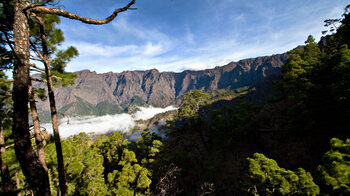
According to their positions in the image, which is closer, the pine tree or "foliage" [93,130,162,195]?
the pine tree

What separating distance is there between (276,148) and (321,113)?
6716 millimetres

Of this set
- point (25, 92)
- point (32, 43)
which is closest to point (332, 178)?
point (25, 92)

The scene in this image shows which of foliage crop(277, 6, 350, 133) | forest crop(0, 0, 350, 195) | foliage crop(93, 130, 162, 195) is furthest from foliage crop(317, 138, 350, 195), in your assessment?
foliage crop(93, 130, 162, 195)

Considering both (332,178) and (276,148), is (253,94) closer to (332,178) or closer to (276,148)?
(276,148)

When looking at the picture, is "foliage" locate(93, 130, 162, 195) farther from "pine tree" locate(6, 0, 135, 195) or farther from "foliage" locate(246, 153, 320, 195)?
"foliage" locate(246, 153, 320, 195)

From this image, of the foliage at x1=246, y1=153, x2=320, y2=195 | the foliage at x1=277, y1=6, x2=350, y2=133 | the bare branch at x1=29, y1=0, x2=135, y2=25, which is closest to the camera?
the bare branch at x1=29, y1=0, x2=135, y2=25

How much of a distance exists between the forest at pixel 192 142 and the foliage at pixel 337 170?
0.03 meters

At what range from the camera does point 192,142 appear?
30.7 meters

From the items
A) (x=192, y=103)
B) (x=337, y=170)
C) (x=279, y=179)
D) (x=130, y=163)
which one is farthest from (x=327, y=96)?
(x=130, y=163)

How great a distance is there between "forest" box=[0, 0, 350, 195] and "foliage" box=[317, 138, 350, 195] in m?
0.03

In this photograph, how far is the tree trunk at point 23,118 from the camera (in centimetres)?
280

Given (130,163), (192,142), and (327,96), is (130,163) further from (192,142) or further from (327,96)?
(327,96)

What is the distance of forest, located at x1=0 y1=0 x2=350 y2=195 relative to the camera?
324cm

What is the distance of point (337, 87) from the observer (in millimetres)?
11883
